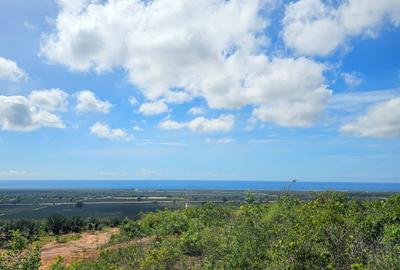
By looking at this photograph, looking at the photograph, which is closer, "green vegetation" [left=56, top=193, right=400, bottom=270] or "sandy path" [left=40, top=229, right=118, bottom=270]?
"green vegetation" [left=56, top=193, right=400, bottom=270]

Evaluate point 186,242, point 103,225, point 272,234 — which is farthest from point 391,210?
point 103,225

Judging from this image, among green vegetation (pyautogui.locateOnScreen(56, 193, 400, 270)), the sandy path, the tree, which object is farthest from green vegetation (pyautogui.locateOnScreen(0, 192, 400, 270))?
the tree

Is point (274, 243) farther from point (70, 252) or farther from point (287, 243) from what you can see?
point (70, 252)

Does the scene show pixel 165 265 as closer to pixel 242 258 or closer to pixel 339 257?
pixel 242 258

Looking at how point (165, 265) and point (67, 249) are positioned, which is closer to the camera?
point (165, 265)

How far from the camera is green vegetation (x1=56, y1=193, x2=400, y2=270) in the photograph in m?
12.5

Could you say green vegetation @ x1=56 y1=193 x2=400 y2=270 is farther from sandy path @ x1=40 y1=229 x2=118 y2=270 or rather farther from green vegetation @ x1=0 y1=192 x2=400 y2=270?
sandy path @ x1=40 y1=229 x2=118 y2=270

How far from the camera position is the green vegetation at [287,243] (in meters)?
12.5

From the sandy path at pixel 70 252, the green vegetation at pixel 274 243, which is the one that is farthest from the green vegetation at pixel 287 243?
the sandy path at pixel 70 252

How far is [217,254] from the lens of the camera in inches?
653

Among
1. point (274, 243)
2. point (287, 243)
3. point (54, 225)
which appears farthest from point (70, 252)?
point (54, 225)

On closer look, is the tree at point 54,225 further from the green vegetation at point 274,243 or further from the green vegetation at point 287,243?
the green vegetation at point 287,243

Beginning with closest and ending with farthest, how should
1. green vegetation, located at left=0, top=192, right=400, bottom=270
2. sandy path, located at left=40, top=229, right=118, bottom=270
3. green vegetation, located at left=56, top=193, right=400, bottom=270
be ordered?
green vegetation, located at left=0, top=192, right=400, bottom=270 < green vegetation, located at left=56, top=193, right=400, bottom=270 < sandy path, located at left=40, top=229, right=118, bottom=270

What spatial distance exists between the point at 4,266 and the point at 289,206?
16695mm
